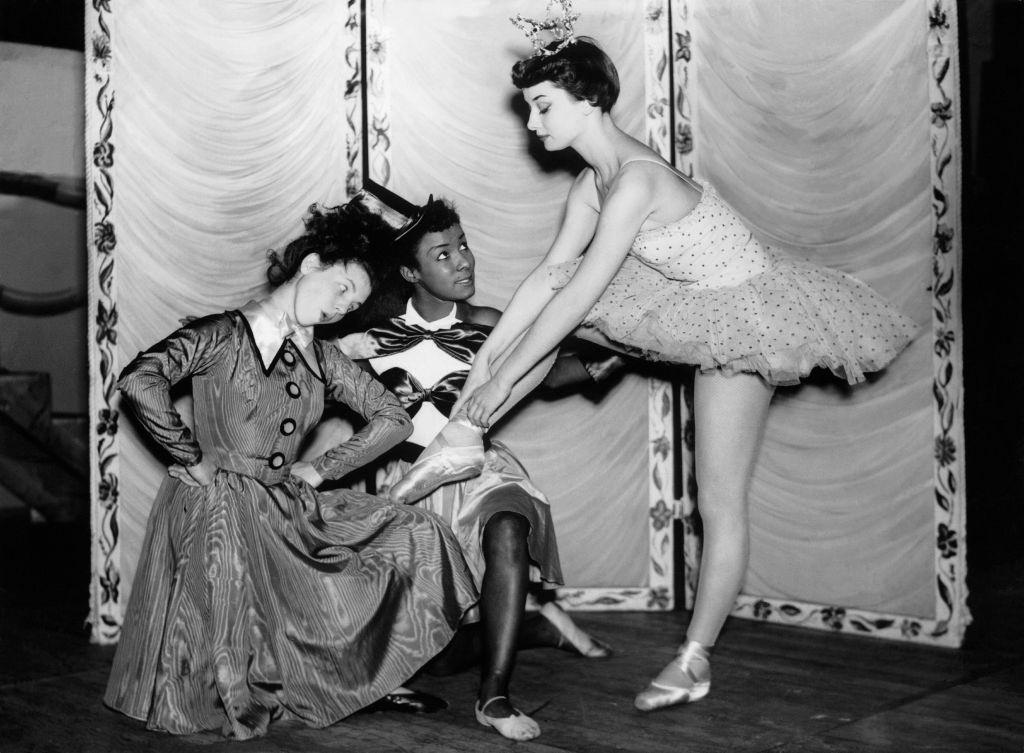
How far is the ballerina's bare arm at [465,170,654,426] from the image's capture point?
8.59 feet

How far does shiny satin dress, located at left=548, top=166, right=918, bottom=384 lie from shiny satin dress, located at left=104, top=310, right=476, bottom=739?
2.40 feet

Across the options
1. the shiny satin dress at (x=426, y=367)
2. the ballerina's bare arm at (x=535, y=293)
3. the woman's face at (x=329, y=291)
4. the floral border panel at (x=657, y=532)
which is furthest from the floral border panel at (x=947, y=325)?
the woman's face at (x=329, y=291)

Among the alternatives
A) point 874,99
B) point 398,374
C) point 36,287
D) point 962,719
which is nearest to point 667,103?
point 874,99

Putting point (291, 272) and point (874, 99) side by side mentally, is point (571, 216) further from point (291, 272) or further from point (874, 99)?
point (874, 99)

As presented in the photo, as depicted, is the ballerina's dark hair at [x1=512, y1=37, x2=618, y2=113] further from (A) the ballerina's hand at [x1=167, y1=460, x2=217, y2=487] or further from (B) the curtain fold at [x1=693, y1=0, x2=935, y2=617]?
(A) the ballerina's hand at [x1=167, y1=460, x2=217, y2=487]

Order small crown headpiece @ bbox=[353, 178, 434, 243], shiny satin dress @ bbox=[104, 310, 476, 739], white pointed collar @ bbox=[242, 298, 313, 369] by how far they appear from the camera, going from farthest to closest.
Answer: small crown headpiece @ bbox=[353, 178, 434, 243] → white pointed collar @ bbox=[242, 298, 313, 369] → shiny satin dress @ bbox=[104, 310, 476, 739]

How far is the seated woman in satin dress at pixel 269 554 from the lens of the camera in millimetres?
2545

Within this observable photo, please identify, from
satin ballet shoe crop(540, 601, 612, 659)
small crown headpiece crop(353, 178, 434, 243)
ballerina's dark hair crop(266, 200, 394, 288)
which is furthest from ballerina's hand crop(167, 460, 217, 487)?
satin ballet shoe crop(540, 601, 612, 659)

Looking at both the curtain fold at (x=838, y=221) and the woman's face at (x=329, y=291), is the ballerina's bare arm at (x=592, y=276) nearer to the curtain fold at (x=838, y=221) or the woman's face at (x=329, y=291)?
the woman's face at (x=329, y=291)

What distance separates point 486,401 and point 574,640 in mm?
935

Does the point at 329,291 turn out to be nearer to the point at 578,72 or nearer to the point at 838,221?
the point at 578,72

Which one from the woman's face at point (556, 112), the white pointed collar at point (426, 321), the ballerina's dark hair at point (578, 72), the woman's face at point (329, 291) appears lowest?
the white pointed collar at point (426, 321)

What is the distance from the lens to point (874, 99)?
3447 mm

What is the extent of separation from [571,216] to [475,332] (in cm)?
46
